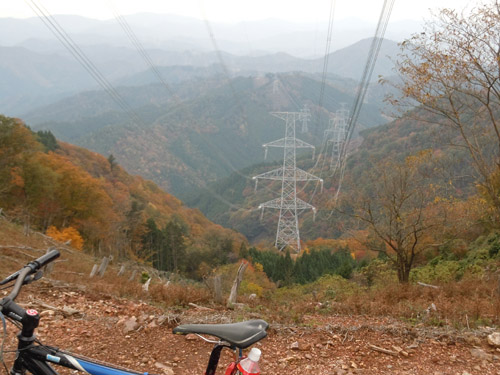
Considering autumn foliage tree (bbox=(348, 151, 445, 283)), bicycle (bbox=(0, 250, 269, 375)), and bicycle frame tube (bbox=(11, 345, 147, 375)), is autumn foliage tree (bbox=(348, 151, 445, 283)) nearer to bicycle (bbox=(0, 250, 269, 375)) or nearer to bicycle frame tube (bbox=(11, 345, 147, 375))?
bicycle (bbox=(0, 250, 269, 375))

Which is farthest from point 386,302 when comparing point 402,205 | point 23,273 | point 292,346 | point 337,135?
point 337,135

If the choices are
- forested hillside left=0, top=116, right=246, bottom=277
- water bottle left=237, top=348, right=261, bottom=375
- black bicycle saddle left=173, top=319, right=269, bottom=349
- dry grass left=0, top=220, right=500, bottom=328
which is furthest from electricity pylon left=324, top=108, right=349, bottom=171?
water bottle left=237, top=348, right=261, bottom=375

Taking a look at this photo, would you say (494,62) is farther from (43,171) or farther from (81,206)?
(81,206)

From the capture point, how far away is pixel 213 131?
19438cm

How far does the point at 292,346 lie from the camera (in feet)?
16.3

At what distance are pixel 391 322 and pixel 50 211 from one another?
33743 mm

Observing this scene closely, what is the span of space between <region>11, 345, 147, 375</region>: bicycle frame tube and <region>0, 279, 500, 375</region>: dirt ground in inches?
87.1

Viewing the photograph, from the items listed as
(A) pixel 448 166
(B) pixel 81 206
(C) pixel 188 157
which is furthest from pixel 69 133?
(A) pixel 448 166

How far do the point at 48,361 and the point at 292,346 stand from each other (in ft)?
11.6

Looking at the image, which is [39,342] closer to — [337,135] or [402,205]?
[402,205]

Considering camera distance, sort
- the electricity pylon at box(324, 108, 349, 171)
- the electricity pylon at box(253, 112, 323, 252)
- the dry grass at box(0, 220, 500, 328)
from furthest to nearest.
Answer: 1. the electricity pylon at box(324, 108, 349, 171)
2. the electricity pylon at box(253, 112, 323, 252)
3. the dry grass at box(0, 220, 500, 328)

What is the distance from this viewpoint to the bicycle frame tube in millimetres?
2148

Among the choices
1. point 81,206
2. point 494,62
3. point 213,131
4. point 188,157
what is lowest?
point 81,206

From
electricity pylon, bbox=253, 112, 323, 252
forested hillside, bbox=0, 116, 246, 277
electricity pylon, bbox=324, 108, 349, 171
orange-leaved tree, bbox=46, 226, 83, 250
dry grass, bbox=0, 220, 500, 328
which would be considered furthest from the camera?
electricity pylon, bbox=324, 108, 349, 171
